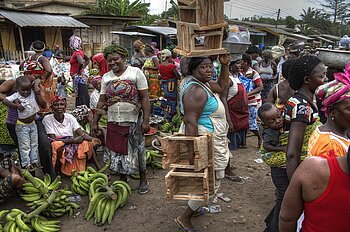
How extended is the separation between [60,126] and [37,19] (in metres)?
12.0

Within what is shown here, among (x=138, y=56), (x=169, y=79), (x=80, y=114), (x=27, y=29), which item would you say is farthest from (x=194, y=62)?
(x=27, y=29)

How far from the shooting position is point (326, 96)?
1851 mm

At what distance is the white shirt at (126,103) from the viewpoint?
404cm

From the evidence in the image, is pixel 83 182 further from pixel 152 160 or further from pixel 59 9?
pixel 59 9

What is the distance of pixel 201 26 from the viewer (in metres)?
2.81

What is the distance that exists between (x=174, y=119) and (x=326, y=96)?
5.29m

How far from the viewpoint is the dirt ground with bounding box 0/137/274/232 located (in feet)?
12.0

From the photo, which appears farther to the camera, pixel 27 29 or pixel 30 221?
pixel 27 29

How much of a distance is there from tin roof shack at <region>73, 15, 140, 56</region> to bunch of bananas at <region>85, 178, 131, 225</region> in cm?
1547

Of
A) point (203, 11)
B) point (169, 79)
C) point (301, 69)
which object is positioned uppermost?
point (203, 11)

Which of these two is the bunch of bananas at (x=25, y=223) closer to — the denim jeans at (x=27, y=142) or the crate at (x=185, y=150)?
the denim jeans at (x=27, y=142)

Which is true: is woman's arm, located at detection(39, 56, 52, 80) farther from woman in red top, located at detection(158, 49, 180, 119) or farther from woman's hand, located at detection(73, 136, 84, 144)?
woman in red top, located at detection(158, 49, 180, 119)

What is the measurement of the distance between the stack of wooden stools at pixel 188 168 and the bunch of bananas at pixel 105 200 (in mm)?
1112

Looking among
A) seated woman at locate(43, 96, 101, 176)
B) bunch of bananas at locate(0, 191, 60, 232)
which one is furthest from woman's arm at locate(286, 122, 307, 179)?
seated woman at locate(43, 96, 101, 176)
